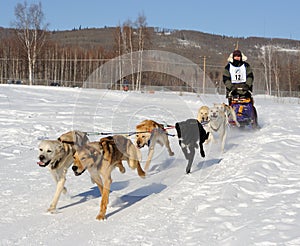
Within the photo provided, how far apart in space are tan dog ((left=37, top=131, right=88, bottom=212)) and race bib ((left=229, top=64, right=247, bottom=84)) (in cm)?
641

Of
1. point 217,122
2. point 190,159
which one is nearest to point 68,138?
point 190,159

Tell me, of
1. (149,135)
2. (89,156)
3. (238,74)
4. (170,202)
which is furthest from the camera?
(238,74)

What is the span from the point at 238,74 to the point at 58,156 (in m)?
6.94

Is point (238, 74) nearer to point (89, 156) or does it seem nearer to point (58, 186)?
point (89, 156)

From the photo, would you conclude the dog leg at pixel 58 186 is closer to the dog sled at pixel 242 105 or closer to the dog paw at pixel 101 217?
the dog paw at pixel 101 217

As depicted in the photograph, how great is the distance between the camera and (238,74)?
1005cm

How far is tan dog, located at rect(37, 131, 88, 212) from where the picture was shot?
4234 millimetres

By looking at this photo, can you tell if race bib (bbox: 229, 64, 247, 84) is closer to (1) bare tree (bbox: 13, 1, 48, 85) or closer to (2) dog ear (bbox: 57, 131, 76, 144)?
(2) dog ear (bbox: 57, 131, 76, 144)

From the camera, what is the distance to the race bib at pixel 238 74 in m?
9.99

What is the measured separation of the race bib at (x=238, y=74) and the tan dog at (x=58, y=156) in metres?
6.41

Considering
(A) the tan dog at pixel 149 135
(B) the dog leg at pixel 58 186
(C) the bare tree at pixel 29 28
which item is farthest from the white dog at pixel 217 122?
(C) the bare tree at pixel 29 28

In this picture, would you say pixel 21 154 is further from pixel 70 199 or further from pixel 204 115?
pixel 204 115

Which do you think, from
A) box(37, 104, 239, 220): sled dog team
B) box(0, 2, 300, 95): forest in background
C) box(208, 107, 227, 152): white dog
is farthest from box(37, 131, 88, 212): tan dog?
box(0, 2, 300, 95): forest in background

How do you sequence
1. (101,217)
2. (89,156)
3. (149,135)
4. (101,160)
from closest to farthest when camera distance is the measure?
(101,217)
(89,156)
(101,160)
(149,135)
